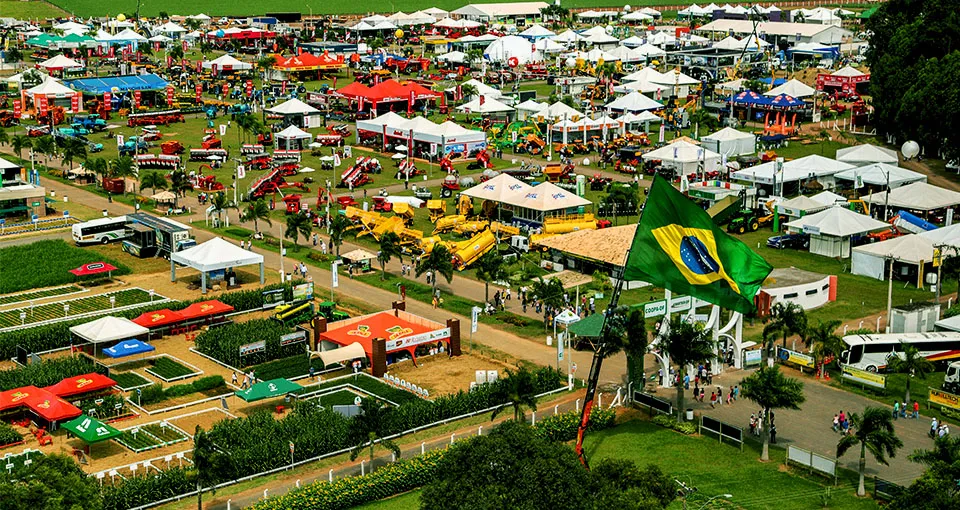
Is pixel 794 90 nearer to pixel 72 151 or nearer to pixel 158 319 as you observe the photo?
pixel 72 151

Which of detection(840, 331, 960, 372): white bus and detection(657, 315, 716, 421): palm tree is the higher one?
detection(657, 315, 716, 421): palm tree

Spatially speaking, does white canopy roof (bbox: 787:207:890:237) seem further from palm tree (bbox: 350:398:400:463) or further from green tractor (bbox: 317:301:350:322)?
palm tree (bbox: 350:398:400:463)

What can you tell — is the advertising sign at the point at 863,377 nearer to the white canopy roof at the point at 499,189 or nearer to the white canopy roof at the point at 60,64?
the white canopy roof at the point at 499,189

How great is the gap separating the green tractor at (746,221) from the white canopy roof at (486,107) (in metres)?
40.2

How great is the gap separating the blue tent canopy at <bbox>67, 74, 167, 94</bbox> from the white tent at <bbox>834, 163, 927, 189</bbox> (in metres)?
69.5

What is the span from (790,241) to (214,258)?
1253 inches

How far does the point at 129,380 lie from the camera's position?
51031mm

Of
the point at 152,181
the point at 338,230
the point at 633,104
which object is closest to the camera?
the point at 338,230

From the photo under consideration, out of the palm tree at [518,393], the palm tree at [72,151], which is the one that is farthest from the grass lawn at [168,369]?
the palm tree at [72,151]

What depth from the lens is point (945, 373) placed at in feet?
168

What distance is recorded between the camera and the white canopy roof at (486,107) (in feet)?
368

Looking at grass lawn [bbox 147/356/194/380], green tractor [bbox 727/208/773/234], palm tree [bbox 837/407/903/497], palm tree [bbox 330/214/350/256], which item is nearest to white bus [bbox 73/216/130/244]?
palm tree [bbox 330/214/350/256]

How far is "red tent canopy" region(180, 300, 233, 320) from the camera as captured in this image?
5730cm

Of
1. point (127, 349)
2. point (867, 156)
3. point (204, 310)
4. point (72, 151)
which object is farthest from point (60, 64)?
point (127, 349)
